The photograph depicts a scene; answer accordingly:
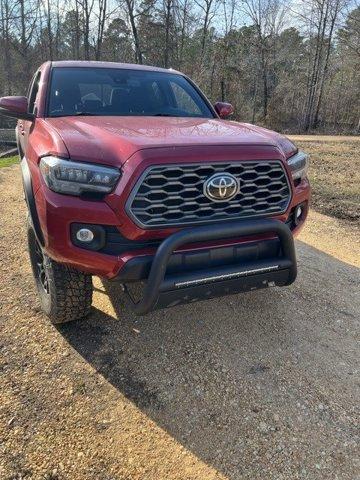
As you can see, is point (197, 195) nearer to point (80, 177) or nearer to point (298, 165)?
point (80, 177)

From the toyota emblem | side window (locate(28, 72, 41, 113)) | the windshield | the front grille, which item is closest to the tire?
the front grille

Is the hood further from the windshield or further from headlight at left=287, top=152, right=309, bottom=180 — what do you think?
the windshield

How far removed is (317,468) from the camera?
2.01 m

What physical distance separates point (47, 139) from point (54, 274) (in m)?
0.89

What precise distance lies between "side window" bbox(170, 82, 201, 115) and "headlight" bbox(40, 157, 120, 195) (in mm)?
1872

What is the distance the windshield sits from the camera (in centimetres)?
350

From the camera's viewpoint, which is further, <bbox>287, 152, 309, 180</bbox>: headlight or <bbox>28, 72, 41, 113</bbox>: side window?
<bbox>28, 72, 41, 113</bbox>: side window

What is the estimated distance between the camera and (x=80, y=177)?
2.32 metres

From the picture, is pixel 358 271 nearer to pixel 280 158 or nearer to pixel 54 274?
pixel 280 158

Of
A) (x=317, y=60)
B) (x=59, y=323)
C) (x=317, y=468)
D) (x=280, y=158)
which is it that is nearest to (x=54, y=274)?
(x=59, y=323)

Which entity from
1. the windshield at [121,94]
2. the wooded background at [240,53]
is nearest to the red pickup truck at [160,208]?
the windshield at [121,94]

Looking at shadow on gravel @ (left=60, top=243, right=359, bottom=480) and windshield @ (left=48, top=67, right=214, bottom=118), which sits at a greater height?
windshield @ (left=48, top=67, right=214, bottom=118)

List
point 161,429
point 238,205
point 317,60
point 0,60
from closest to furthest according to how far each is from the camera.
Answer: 1. point 161,429
2. point 238,205
3. point 317,60
4. point 0,60

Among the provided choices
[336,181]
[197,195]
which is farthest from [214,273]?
[336,181]
